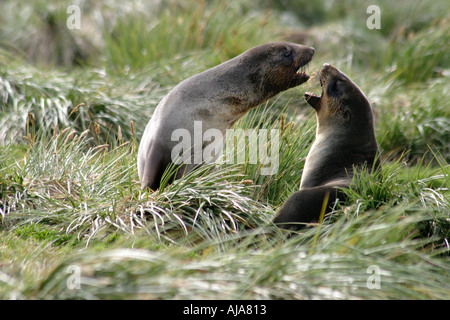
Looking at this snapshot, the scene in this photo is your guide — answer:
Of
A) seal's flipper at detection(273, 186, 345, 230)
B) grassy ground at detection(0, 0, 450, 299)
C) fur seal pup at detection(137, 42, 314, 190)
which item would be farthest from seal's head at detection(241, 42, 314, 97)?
seal's flipper at detection(273, 186, 345, 230)

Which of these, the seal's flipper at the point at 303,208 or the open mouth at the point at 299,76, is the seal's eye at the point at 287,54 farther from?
the seal's flipper at the point at 303,208

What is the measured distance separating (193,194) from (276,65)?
151 centimetres

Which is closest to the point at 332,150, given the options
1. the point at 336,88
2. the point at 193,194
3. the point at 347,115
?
the point at 347,115

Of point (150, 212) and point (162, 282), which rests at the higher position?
point (162, 282)

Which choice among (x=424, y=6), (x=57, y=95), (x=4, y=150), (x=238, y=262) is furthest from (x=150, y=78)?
(x=424, y=6)

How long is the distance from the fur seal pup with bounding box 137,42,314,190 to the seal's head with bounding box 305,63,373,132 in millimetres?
229

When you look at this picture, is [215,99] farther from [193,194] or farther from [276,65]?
[193,194]

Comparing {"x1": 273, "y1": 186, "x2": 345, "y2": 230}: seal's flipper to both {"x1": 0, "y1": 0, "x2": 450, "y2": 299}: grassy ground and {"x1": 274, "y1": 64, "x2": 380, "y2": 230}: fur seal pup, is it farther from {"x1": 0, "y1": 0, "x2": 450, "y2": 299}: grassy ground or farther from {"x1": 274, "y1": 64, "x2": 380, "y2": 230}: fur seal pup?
{"x1": 0, "y1": 0, "x2": 450, "y2": 299}: grassy ground

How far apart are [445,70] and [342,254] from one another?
286 inches

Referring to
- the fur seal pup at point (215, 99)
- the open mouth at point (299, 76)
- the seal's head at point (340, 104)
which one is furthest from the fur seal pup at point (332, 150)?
the fur seal pup at point (215, 99)

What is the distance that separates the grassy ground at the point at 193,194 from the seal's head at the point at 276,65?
44cm

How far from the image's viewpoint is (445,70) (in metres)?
10.1

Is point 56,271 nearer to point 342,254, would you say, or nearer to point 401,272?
point 342,254

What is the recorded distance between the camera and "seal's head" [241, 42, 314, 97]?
5.74 meters
